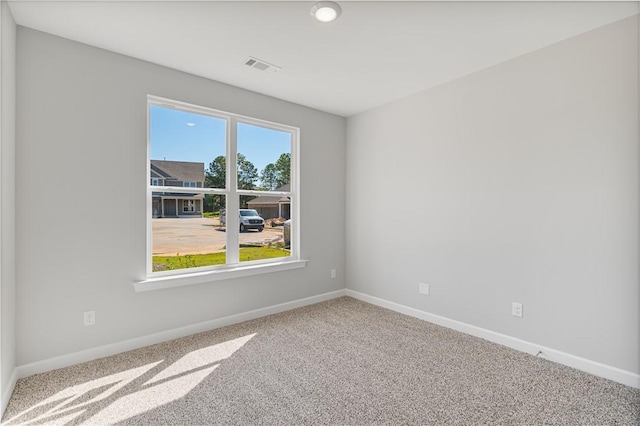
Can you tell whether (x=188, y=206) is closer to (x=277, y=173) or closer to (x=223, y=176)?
(x=223, y=176)

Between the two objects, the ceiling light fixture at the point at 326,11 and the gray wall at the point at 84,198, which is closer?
the ceiling light fixture at the point at 326,11

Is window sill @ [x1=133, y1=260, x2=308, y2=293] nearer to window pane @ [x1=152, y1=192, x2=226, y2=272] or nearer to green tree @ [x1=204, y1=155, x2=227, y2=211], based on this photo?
window pane @ [x1=152, y1=192, x2=226, y2=272]

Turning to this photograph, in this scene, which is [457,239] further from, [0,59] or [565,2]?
[0,59]

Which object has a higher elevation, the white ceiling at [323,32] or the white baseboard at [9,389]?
the white ceiling at [323,32]

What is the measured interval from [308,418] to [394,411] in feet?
1.69

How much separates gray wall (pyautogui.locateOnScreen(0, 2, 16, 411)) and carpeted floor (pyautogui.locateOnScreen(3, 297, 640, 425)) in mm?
286

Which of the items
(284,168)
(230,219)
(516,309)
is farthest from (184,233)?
(516,309)

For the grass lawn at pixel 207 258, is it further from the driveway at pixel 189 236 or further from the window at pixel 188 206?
the window at pixel 188 206

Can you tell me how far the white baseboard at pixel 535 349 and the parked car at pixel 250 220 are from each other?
182 centimetres

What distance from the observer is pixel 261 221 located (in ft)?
11.8

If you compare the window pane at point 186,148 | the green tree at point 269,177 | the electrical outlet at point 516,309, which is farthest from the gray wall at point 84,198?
the electrical outlet at point 516,309

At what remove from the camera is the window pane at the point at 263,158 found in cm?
345

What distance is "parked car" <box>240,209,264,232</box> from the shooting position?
3.43 m

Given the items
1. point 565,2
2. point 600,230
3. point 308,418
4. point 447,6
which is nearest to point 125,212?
point 308,418
